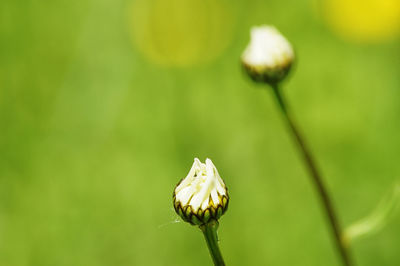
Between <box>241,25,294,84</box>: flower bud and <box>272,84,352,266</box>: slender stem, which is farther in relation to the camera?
<box>241,25,294,84</box>: flower bud

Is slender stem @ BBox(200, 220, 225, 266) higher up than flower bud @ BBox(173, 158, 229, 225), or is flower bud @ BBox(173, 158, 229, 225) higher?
flower bud @ BBox(173, 158, 229, 225)

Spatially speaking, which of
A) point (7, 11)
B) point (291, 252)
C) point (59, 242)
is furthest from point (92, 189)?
point (7, 11)

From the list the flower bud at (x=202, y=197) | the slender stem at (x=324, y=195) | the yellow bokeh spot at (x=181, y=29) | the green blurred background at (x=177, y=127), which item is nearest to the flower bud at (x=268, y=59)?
the slender stem at (x=324, y=195)

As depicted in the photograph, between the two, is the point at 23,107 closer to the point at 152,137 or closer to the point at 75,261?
the point at 152,137

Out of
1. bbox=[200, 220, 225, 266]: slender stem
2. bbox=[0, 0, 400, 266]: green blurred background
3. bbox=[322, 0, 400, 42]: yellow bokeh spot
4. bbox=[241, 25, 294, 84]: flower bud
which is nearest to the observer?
bbox=[200, 220, 225, 266]: slender stem

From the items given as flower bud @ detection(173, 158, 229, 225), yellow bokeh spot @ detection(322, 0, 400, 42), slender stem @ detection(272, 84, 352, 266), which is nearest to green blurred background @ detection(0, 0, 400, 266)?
yellow bokeh spot @ detection(322, 0, 400, 42)

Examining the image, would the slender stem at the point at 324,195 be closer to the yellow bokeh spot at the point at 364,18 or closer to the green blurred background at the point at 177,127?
the green blurred background at the point at 177,127

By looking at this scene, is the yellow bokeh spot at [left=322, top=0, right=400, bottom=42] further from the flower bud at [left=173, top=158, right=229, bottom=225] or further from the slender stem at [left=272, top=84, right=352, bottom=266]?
the flower bud at [left=173, top=158, right=229, bottom=225]
